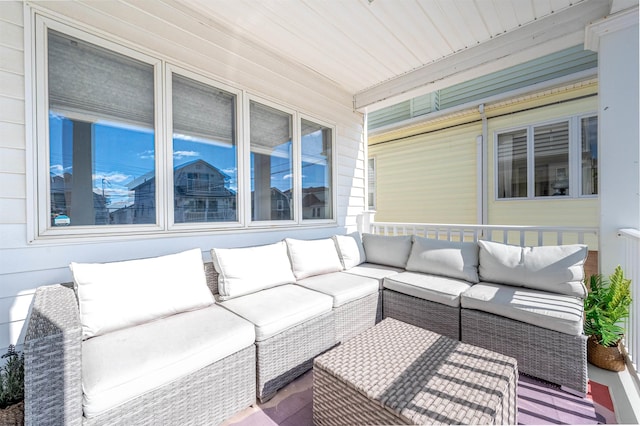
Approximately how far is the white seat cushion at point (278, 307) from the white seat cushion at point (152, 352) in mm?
100

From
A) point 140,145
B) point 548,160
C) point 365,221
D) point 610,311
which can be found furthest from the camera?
point 548,160

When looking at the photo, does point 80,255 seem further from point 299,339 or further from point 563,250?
point 563,250

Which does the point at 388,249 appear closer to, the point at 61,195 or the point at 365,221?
the point at 365,221

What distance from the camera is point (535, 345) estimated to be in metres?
2.10

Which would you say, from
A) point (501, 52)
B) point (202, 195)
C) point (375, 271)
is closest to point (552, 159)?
point (501, 52)

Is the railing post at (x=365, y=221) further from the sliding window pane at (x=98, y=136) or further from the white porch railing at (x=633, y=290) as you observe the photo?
the sliding window pane at (x=98, y=136)

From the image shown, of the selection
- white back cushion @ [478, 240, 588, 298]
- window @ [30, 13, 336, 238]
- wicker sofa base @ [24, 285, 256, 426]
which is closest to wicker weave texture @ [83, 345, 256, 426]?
wicker sofa base @ [24, 285, 256, 426]

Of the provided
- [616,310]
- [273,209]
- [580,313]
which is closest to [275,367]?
[273,209]

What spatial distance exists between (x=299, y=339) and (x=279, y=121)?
8.57ft

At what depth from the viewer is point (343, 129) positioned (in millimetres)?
→ 4441

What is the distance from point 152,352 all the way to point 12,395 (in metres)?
0.76

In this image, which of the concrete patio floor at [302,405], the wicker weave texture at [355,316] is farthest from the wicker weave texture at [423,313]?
the concrete patio floor at [302,405]

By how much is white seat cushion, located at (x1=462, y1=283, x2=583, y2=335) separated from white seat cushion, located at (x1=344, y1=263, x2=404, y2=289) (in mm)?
865

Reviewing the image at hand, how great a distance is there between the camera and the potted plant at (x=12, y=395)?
1374 millimetres
